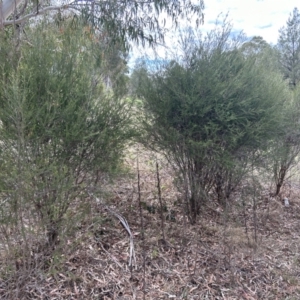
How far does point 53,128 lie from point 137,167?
1.64 metres

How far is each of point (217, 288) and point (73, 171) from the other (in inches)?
74.9

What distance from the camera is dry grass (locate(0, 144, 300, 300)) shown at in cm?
292

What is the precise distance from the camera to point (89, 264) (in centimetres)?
320

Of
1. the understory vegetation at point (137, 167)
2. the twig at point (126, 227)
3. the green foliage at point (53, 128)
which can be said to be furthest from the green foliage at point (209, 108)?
the twig at point (126, 227)

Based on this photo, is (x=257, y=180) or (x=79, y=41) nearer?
(x=79, y=41)

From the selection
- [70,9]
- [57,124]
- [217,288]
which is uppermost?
[70,9]

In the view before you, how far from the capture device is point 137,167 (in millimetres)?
4062

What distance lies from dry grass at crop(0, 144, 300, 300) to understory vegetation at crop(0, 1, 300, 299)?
15mm

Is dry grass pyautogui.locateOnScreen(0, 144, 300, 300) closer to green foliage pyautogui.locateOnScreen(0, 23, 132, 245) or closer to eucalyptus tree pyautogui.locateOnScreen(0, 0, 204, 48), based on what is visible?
green foliage pyautogui.locateOnScreen(0, 23, 132, 245)

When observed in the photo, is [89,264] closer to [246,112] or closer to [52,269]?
[52,269]

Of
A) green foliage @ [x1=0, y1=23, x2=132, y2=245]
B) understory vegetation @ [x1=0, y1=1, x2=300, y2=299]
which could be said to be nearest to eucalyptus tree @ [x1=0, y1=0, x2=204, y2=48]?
understory vegetation @ [x1=0, y1=1, x2=300, y2=299]

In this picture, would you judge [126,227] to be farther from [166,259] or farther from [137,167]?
[137,167]

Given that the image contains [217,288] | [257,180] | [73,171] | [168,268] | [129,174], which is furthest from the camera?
[257,180]

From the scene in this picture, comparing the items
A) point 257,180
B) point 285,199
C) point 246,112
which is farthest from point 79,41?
point 285,199
